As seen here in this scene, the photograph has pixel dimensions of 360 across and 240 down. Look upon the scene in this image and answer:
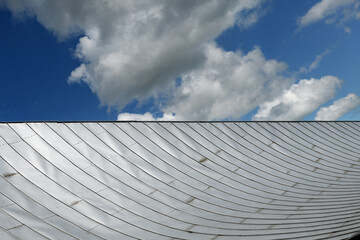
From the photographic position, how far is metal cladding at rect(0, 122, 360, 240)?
9.32m

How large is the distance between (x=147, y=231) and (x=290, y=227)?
13.5ft

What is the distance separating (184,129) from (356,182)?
7645mm

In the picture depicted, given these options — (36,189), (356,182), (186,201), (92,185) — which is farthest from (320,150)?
(36,189)

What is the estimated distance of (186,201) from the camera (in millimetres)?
11336

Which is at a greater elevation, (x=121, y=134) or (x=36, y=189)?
(x=121, y=134)

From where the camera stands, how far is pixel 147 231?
953 centimetres

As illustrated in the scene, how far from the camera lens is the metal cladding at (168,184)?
9320 millimetres

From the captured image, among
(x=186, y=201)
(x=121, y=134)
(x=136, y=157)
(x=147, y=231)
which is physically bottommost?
(x=147, y=231)

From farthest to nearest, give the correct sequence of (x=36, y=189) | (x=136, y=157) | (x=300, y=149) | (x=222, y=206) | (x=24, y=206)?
(x=300, y=149) < (x=136, y=157) < (x=222, y=206) < (x=36, y=189) < (x=24, y=206)

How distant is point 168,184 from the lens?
39.1 feet

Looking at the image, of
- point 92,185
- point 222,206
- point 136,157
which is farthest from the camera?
point 136,157

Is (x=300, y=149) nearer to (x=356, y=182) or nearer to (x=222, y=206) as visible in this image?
(x=356, y=182)

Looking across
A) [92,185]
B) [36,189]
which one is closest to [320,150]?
[92,185]

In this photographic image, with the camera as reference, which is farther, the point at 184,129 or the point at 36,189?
the point at 184,129
